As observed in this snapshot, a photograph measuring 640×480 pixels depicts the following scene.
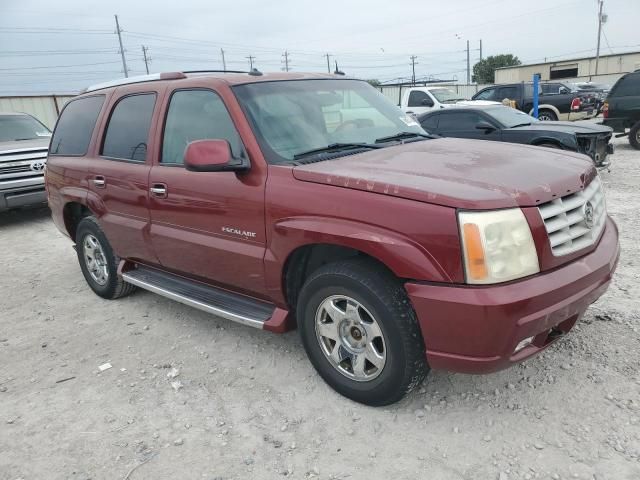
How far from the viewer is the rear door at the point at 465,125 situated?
966 centimetres

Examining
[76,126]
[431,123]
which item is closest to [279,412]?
[76,126]

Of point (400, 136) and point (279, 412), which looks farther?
point (400, 136)

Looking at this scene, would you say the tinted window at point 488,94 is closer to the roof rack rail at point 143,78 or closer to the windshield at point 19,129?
the windshield at point 19,129

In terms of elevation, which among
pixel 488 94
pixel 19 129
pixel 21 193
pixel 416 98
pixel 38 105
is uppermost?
pixel 38 105

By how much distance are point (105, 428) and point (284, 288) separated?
4.16ft

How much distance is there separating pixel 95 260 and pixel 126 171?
1301 millimetres

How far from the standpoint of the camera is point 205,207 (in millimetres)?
3438

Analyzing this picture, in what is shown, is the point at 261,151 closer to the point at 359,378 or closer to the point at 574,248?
the point at 359,378

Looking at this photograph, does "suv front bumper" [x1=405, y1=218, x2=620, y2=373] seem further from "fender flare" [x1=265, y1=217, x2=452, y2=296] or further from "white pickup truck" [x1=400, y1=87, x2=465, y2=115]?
"white pickup truck" [x1=400, y1=87, x2=465, y2=115]

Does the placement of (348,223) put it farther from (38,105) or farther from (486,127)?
(38,105)

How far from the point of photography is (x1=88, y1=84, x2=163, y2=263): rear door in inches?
156

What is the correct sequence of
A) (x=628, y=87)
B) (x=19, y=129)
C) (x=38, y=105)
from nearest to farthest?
1. (x=19, y=129)
2. (x=628, y=87)
3. (x=38, y=105)

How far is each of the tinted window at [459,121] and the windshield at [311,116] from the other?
6.58 metres

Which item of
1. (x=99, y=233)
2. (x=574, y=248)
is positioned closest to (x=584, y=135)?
(x=574, y=248)
